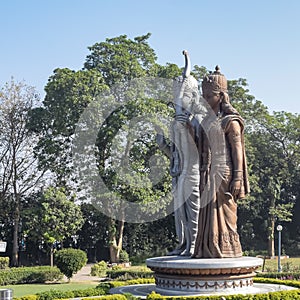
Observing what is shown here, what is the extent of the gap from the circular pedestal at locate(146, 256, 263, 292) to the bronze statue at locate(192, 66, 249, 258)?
446 mm

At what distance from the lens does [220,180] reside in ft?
32.2

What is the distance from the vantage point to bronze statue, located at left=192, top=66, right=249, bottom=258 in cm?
963

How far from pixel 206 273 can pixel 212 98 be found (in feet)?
11.2

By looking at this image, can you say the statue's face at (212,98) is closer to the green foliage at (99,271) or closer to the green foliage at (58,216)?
the green foliage at (99,271)

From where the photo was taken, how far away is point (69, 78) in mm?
25406

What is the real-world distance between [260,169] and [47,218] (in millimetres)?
14718

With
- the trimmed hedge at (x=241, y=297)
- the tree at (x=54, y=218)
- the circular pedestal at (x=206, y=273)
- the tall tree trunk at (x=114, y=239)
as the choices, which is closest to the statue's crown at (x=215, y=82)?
the circular pedestal at (x=206, y=273)

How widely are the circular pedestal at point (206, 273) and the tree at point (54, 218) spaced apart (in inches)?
632

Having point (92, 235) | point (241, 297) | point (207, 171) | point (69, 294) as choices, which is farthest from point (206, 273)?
point (92, 235)

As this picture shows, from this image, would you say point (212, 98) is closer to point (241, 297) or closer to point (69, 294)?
point (241, 297)

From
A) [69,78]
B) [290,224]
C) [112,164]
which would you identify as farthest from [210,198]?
[290,224]

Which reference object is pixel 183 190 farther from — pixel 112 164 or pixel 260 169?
pixel 260 169

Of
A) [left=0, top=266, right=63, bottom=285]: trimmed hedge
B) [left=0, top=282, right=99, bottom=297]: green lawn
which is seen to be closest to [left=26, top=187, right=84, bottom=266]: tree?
[left=0, top=266, right=63, bottom=285]: trimmed hedge

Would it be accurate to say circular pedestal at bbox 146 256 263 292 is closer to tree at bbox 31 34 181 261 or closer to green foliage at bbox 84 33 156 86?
tree at bbox 31 34 181 261
